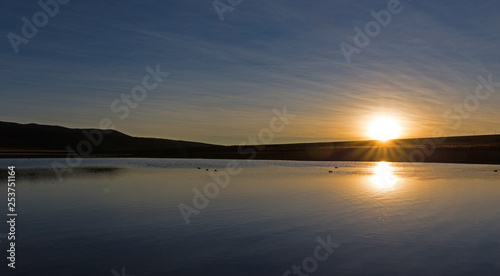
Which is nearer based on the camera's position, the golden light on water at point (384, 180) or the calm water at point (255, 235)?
the calm water at point (255, 235)

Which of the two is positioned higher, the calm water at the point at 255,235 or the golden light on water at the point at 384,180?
the golden light on water at the point at 384,180

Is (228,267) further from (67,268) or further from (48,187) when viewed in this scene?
(48,187)

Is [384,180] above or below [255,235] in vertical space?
above

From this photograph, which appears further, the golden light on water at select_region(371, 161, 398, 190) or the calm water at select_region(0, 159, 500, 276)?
the golden light on water at select_region(371, 161, 398, 190)

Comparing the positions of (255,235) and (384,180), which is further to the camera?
(384,180)

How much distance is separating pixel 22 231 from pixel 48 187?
1994 cm

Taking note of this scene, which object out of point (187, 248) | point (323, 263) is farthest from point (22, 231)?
point (323, 263)

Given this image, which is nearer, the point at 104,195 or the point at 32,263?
the point at 32,263

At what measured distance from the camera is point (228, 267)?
43.1ft

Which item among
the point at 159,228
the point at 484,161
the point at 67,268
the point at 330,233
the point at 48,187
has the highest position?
the point at 484,161

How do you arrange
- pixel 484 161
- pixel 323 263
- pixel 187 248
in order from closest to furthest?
pixel 323 263
pixel 187 248
pixel 484 161

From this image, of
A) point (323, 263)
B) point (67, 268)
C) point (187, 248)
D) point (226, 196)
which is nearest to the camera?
point (67, 268)

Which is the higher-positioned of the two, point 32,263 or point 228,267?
point 32,263

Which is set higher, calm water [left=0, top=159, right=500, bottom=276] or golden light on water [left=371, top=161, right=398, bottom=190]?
golden light on water [left=371, top=161, right=398, bottom=190]
